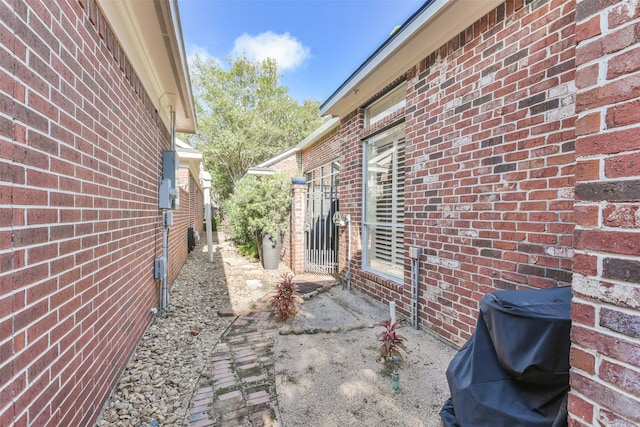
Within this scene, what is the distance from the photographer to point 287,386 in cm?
247

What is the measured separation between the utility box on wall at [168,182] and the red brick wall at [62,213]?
1545mm

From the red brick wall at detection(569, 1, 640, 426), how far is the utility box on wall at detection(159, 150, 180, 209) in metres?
4.58

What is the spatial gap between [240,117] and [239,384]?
17.2m

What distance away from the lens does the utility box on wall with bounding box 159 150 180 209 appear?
4.39m

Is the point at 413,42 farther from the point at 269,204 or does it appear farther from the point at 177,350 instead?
the point at 269,204

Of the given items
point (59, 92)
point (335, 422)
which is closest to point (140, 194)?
point (59, 92)

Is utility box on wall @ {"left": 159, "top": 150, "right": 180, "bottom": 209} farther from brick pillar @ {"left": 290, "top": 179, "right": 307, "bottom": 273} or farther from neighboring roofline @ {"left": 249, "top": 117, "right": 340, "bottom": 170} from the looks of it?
neighboring roofline @ {"left": 249, "top": 117, "right": 340, "bottom": 170}

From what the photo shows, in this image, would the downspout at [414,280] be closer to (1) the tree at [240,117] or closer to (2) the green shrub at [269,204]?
(2) the green shrub at [269,204]

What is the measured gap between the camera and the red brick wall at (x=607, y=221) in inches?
35.8

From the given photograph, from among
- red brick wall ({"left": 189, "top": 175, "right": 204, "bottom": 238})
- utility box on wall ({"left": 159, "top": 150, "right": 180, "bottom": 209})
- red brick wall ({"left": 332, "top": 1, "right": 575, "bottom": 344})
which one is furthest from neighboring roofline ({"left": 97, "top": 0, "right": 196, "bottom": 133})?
red brick wall ({"left": 189, "top": 175, "right": 204, "bottom": 238})

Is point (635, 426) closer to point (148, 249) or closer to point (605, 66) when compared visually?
point (605, 66)

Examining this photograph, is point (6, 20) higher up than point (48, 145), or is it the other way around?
point (6, 20)

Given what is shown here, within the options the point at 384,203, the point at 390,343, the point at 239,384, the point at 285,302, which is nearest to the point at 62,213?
the point at 239,384

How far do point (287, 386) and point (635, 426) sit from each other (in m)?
2.13
